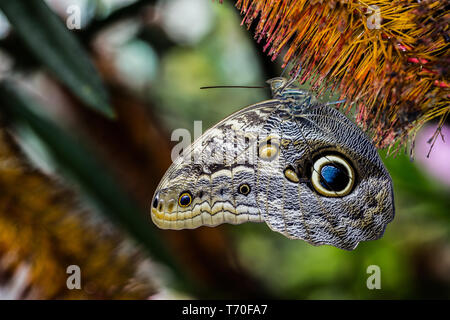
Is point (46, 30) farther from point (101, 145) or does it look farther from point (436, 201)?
point (436, 201)

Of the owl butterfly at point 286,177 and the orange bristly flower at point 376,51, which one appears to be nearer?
the orange bristly flower at point 376,51

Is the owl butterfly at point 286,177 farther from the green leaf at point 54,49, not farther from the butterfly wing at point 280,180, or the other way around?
the green leaf at point 54,49

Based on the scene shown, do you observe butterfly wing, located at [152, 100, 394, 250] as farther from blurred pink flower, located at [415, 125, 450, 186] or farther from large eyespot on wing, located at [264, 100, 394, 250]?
blurred pink flower, located at [415, 125, 450, 186]

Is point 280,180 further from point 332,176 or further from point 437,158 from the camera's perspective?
point 437,158

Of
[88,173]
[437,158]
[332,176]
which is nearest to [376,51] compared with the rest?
[332,176]

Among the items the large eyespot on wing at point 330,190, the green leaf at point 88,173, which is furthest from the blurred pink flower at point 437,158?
→ the green leaf at point 88,173
